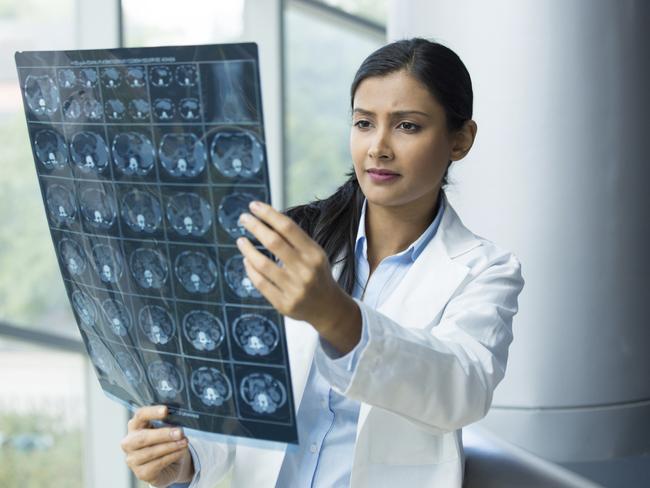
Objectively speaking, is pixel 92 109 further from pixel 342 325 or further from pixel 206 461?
pixel 206 461

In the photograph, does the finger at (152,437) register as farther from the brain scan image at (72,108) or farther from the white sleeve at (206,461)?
the brain scan image at (72,108)

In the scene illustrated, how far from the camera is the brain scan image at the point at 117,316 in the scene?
1101 mm

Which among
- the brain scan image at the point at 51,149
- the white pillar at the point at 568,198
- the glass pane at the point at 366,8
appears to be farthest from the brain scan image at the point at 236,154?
the glass pane at the point at 366,8

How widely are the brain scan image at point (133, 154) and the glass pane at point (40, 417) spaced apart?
2.08 metres

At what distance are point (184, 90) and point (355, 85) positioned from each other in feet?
1.19

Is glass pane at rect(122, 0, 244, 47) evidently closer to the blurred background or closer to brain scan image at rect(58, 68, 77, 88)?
the blurred background

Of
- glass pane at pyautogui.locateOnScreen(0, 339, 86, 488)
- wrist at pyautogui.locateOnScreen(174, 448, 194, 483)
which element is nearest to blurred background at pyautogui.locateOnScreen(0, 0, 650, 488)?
wrist at pyautogui.locateOnScreen(174, 448, 194, 483)

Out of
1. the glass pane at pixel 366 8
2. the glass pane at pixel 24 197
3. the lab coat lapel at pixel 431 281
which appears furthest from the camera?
the glass pane at pixel 366 8

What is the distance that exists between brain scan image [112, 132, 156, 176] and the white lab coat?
0.26m

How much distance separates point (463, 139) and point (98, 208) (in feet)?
1.58

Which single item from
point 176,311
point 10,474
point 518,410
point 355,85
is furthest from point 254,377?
point 10,474

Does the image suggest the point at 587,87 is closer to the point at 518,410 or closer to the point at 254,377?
the point at 518,410

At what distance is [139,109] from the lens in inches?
38.4

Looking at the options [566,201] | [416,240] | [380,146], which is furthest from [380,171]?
[566,201]
